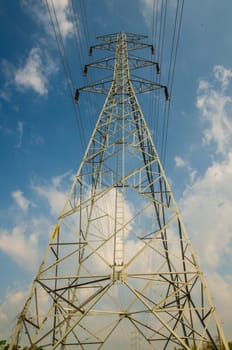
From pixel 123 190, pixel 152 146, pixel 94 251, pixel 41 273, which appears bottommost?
pixel 41 273

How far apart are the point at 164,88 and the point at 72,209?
9.64 m

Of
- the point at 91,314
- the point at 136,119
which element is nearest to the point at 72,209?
the point at 91,314

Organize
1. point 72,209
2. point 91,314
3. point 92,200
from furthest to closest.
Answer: point 92,200, point 72,209, point 91,314

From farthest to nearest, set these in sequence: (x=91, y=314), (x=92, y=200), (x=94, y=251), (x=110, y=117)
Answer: (x=110, y=117), (x=92, y=200), (x=94, y=251), (x=91, y=314)

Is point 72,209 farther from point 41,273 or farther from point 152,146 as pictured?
point 152,146

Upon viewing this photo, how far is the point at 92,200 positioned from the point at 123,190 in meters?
1.35

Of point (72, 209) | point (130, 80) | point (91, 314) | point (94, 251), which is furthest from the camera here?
point (130, 80)

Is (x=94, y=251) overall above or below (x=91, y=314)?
above

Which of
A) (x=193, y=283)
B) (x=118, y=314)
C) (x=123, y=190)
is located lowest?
(x=118, y=314)

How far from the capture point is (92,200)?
444 inches

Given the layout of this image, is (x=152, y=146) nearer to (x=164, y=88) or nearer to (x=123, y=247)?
(x=123, y=247)

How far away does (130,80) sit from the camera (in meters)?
15.3

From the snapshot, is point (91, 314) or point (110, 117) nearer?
point (91, 314)

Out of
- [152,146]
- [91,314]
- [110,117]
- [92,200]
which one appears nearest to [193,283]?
[91,314]
